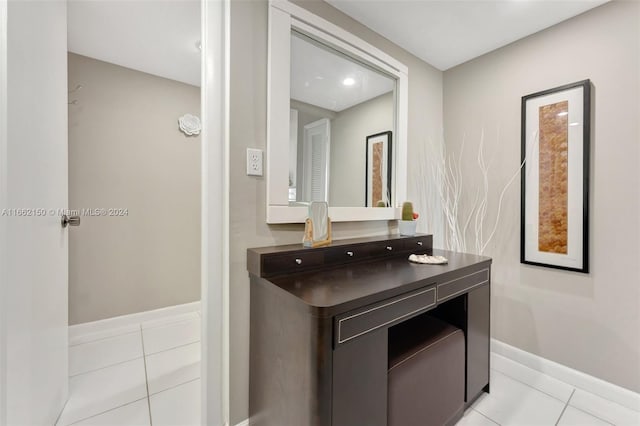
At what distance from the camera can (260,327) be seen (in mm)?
1258

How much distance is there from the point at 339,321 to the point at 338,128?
50.3 inches

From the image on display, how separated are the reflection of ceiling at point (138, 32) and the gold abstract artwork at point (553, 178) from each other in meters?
2.54

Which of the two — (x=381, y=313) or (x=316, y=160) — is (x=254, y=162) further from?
(x=381, y=313)

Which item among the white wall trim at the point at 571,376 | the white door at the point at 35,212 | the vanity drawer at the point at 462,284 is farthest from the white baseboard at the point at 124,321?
the white wall trim at the point at 571,376

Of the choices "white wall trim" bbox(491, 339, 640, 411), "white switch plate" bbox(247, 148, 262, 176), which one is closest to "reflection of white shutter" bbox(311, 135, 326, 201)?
"white switch plate" bbox(247, 148, 262, 176)

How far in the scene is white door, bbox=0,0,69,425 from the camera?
0.99 metres

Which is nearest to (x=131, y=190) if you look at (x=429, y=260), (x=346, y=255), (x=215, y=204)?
(x=215, y=204)

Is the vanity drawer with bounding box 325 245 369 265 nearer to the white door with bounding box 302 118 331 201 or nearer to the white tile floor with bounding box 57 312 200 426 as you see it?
the white door with bounding box 302 118 331 201

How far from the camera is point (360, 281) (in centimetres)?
118

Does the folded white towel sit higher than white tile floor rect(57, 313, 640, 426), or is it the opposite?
the folded white towel

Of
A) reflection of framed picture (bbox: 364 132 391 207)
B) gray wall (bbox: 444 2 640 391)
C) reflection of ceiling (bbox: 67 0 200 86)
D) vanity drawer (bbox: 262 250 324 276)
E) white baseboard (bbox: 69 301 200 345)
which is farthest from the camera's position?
white baseboard (bbox: 69 301 200 345)

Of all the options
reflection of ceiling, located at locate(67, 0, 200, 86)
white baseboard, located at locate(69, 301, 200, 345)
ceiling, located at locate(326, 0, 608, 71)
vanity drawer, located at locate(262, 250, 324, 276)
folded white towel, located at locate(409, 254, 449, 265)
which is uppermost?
ceiling, located at locate(326, 0, 608, 71)

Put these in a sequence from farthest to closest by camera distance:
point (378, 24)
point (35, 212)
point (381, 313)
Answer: point (378, 24) < point (35, 212) < point (381, 313)

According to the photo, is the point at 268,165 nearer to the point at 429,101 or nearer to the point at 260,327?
the point at 260,327
